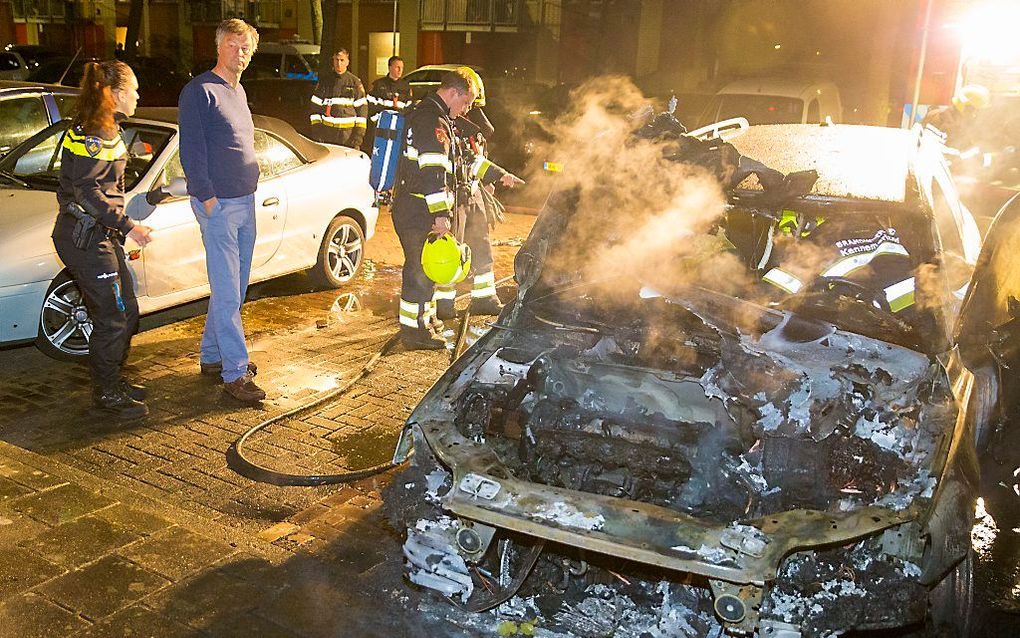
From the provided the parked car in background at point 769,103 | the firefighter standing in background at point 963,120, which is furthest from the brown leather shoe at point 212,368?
the parked car in background at point 769,103

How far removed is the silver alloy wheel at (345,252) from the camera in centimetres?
880

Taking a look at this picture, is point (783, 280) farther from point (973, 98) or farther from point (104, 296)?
point (973, 98)

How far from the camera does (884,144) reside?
201 inches

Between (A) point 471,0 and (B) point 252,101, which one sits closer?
(B) point 252,101

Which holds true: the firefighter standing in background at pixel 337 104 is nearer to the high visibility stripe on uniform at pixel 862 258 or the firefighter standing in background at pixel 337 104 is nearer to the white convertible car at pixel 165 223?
the white convertible car at pixel 165 223

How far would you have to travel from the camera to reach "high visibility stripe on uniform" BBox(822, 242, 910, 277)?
13.8 ft

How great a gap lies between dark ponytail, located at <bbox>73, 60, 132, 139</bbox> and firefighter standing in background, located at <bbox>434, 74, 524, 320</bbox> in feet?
8.41

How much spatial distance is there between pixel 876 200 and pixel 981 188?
444cm

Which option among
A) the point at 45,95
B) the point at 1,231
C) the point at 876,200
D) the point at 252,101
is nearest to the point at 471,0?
the point at 252,101

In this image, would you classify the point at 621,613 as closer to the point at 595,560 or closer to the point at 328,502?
the point at 595,560

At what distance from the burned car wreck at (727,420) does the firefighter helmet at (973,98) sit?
5937 millimetres

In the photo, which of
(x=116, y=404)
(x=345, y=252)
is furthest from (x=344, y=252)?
(x=116, y=404)

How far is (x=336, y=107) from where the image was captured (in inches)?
518

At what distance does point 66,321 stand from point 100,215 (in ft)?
4.52
